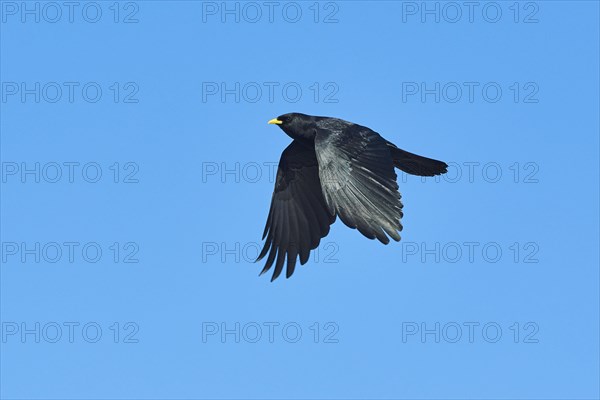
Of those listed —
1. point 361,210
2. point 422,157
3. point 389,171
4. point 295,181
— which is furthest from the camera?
point 295,181

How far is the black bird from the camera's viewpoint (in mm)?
15391

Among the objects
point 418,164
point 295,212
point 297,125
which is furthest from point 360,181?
point 295,212

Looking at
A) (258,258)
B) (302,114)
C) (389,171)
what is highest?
(302,114)

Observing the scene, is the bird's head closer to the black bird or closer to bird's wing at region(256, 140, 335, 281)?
the black bird

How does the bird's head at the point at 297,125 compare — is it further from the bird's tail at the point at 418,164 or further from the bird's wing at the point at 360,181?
the bird's tail at the point at 418,164

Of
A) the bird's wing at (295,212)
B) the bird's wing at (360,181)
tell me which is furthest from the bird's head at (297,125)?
the bird's wing at (360,181)

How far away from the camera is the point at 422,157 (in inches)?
726

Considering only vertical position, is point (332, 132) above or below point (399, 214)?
above

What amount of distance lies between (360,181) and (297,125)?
3188 mm

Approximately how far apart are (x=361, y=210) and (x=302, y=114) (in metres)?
3.91

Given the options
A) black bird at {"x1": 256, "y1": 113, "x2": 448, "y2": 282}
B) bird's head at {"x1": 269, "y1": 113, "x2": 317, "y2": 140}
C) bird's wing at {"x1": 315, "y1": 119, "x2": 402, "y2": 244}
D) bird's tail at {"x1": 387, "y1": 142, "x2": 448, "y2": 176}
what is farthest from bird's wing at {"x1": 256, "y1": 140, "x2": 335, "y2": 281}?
bird's wing at {"x1": 315, "y1": 119, "x2": 402, "y2": 244}

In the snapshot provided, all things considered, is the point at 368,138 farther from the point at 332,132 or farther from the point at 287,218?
the point at 287,218

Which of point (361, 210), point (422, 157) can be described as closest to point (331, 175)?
point (361, 210)

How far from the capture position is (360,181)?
15875 millimetres
